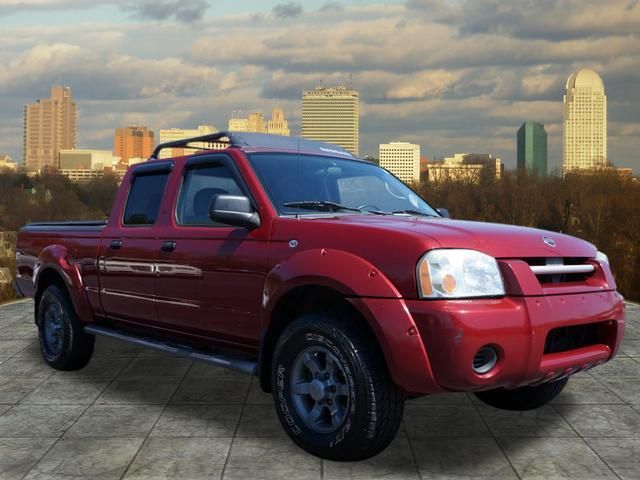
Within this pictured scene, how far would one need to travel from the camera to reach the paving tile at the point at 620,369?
6512mm

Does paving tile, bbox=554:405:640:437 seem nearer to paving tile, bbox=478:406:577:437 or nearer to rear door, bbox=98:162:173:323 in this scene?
paving tile, bbox=478:406:577:437

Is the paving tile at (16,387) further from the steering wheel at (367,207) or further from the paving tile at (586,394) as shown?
the paving tile at (586,394)

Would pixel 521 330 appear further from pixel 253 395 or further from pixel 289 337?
pixel 253 395

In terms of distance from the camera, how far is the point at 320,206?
4789 mm

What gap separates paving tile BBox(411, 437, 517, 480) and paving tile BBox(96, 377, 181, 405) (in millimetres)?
2211

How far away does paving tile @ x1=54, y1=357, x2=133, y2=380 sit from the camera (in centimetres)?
652

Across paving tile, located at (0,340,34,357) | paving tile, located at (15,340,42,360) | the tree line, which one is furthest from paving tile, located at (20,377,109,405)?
the tree line

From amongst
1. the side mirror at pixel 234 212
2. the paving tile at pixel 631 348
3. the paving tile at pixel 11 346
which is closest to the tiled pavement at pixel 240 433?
the paving tile at pixel 631 348

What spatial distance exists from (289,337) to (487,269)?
1214 millimetres

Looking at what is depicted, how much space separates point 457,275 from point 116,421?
2704mm

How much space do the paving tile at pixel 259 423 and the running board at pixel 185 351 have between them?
17.6 inches

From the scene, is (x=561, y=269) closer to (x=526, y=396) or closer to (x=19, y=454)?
(x=526, y=396)

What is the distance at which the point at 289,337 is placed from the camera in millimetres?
4223

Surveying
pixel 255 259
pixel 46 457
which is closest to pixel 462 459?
pixel 255 259
